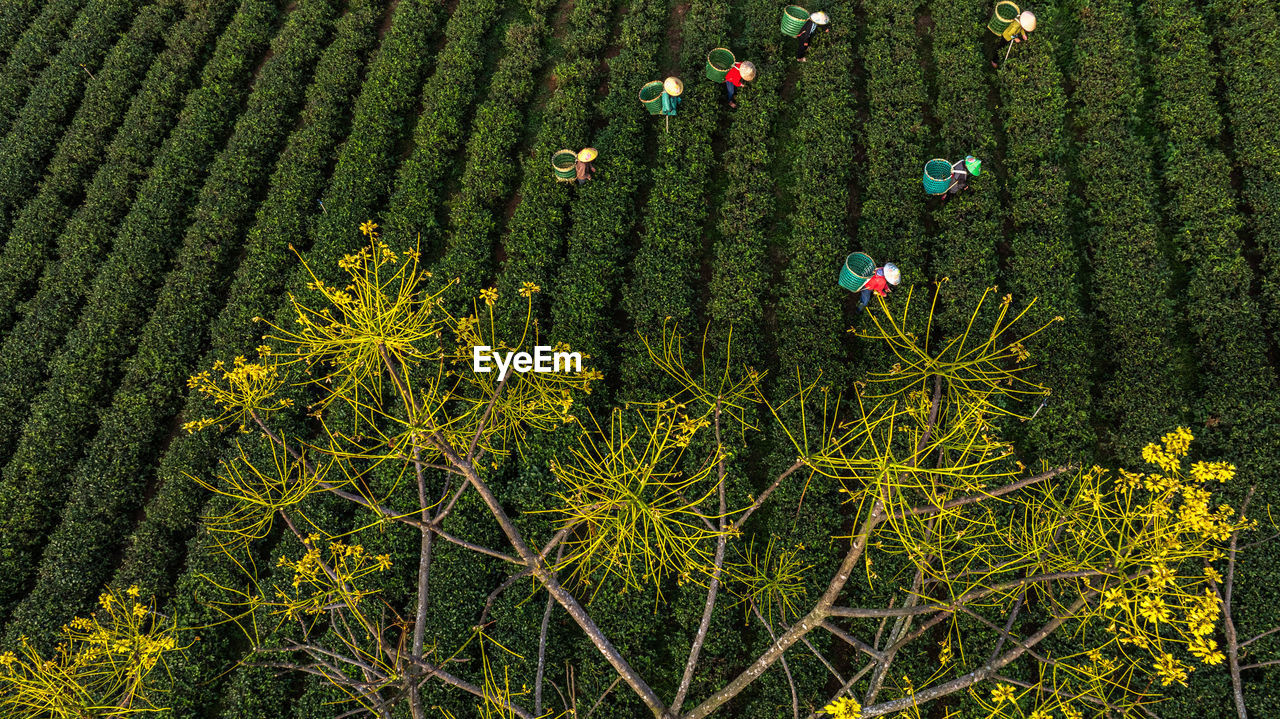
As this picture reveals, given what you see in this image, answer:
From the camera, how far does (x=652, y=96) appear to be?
9.84m

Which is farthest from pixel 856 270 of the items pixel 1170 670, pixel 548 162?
pixel 1170 670

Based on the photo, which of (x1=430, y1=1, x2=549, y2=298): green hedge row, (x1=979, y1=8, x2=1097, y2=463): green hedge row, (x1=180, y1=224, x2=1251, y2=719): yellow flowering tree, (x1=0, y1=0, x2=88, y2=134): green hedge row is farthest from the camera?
(x1=0, y1=0, x2=88, y2=134): green hedge row

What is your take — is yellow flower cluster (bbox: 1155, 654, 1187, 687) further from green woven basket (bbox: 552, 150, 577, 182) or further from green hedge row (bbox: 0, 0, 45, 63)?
green hedge row (bbox: 0, 0, 45, 63)

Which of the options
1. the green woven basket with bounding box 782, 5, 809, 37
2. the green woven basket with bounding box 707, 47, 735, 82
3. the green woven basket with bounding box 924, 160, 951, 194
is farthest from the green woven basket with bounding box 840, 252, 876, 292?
the green woven basket with bounding box 782, 5, 809, 37

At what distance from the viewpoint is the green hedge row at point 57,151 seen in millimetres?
10320

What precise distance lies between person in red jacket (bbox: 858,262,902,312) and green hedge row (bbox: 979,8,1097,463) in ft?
6.74

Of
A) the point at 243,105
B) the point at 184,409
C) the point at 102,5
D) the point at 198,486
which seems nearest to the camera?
the point at 198,486

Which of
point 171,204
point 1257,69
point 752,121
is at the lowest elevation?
point 171,204

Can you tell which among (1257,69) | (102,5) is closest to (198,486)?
(102,5)

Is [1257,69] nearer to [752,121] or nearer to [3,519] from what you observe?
[752,121]

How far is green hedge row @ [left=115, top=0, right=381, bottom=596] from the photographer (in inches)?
327

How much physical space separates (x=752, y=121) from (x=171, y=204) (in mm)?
10314

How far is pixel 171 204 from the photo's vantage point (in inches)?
409

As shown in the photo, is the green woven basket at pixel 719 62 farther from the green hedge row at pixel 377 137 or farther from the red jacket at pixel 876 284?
the green hedge row at pixel 377 137
